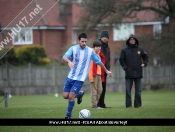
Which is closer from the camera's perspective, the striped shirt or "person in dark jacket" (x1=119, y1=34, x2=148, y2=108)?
the striped shirt

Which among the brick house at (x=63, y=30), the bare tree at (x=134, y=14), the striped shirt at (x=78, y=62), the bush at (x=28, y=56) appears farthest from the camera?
the brick house at (x=63, y=30)

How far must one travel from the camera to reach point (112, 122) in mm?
10617

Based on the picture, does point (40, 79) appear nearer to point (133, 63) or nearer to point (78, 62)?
point (133, 63)

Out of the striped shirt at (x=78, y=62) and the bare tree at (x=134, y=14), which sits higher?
the bare tree at (x=134, y=14)

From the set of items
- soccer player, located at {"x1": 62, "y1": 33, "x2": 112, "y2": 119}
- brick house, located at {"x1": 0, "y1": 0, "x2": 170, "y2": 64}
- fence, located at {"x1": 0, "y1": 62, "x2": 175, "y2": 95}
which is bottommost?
fence, located at {"x1": 0, "y1": 62, "x2": 175, "y2": 95}

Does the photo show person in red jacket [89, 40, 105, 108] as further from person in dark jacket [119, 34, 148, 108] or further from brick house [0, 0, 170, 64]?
brick house [0, 0, 170, 64]

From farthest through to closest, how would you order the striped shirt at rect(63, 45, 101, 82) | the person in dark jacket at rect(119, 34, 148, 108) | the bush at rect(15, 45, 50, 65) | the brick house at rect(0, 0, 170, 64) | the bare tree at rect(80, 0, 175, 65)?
the brick house at rect(0, 0, 170, 64) < the bush at rect(15, 45, 50, 65) < the bare tree at rect(80, 0, 175, 65) < the person in dark jacket at rect(119, 34, 148, 108) < the striped shirt at rect(63, 45, 101, 82)

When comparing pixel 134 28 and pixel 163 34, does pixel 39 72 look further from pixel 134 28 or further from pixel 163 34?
pixel 134 28

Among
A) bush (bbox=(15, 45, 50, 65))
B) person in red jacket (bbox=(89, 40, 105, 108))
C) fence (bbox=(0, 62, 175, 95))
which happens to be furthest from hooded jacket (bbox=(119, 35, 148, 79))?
bush (bbox=(15, 45, 50, 65))

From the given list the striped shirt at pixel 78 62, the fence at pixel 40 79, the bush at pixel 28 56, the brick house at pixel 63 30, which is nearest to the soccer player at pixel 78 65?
the striped shirt at pixel 78 62

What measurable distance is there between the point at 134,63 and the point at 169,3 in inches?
786

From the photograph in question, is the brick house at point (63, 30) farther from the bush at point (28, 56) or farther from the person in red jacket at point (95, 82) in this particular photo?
the person in red jacket at point (95, 82)

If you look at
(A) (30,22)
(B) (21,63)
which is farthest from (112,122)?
(B) (21,63)

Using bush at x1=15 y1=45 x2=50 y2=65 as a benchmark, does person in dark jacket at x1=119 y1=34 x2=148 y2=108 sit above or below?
below
